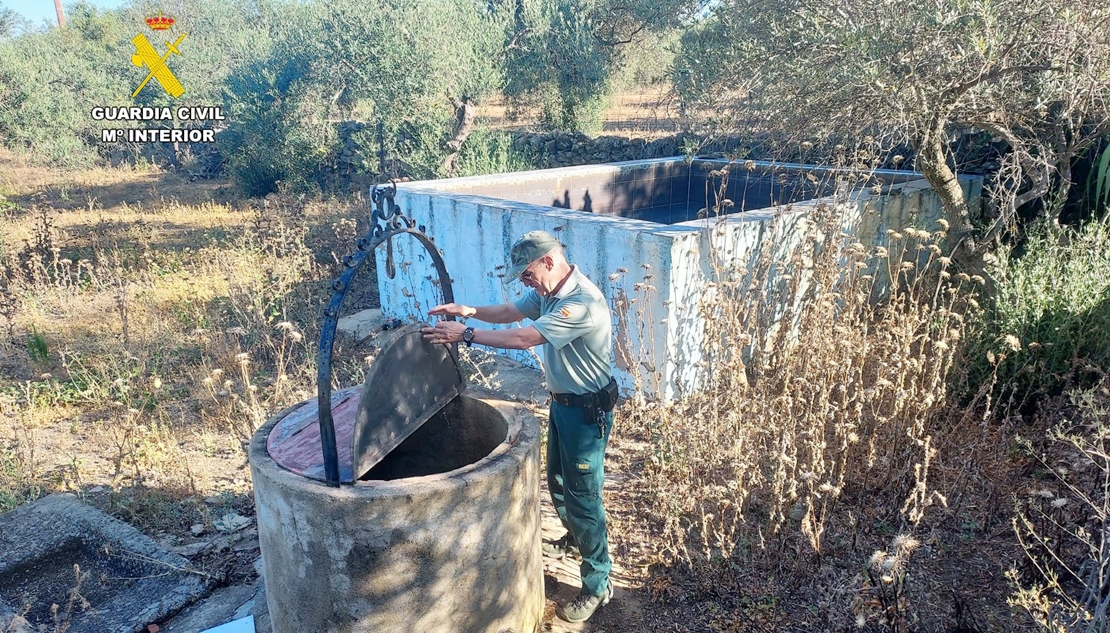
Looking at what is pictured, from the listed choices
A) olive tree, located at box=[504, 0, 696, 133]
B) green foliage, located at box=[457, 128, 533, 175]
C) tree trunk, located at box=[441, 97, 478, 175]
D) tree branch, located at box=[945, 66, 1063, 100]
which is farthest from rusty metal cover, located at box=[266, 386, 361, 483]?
olive tree, located at box=[504, 0, 696, 133]

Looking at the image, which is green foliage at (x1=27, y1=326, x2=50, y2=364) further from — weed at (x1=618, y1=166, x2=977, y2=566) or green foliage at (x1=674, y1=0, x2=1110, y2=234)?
green foliage at (x1=674, y1=0, x2=1110, y2=234)

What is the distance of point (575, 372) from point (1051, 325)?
313 centimetres

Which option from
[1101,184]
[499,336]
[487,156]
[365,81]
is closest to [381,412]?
[499,336]

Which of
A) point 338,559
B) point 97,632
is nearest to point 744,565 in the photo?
point 338,559

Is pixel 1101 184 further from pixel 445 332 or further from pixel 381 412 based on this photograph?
pixel 381 412

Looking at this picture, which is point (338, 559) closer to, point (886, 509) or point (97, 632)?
point (97, 632)

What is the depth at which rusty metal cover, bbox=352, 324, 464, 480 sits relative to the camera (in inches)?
97.0

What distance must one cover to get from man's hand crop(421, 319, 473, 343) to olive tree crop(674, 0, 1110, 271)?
325cm

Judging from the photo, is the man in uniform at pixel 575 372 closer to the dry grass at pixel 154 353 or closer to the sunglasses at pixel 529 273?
the sunglasses at pixel 529 273

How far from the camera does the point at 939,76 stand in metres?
4.54

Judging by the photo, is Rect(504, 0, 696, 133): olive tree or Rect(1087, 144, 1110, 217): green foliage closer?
Rect(1087, 144, 1110, 217): green foliage

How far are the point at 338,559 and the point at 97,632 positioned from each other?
5.10 feet

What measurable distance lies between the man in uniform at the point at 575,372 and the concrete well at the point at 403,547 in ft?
0.72

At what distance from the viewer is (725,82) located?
5836mm
